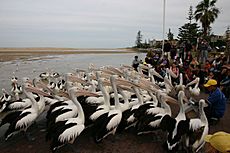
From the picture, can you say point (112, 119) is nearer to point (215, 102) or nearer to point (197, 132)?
point (197, 132)

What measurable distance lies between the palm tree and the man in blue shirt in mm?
21508

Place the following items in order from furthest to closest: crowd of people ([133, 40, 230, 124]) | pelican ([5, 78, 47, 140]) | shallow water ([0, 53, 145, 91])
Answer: shallow water ([0, 53, 145, 91]) < crowd of people ([133, 40, 230, 124]) < pelican ([5, 78, 47, 140])

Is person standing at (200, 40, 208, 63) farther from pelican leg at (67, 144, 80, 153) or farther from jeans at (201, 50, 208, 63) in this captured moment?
pelican leg at (67, 144, 80, 153)

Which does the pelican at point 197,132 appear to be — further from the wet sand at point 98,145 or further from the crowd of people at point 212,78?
the crowd of people at point 212,78

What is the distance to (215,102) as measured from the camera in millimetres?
6012

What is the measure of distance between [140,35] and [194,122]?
289ft

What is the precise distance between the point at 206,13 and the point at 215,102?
2230 cm

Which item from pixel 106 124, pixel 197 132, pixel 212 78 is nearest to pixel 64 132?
pixel 106 124

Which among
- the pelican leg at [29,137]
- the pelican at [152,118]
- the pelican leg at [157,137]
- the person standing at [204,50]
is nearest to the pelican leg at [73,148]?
the pelican leg at [29,137]

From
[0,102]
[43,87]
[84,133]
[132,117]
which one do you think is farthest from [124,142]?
[0,102]

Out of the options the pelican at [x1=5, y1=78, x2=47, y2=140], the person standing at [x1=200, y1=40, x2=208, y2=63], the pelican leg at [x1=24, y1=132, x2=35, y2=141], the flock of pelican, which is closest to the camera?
the flock of pelican

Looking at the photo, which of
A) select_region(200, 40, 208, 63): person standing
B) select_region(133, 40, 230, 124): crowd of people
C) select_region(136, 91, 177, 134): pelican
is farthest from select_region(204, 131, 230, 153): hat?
select_region(200, 40, 208, 63): person standing

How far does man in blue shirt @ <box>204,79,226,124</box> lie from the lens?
591 cm

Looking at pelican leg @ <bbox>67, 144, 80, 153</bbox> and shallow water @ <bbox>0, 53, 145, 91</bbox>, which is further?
shallow water @ <bbox>0, 53, 145, 91</bbox>
